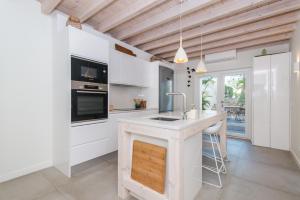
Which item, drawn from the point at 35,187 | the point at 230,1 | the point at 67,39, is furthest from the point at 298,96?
the point at 35,187

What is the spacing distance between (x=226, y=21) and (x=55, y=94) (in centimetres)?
333

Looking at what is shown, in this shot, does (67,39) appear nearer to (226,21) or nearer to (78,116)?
(78,116)

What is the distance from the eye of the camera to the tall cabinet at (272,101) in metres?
3.46

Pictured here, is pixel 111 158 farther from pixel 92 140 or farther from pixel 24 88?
pixel 24 88

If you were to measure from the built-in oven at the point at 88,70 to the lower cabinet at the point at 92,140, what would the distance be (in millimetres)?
734

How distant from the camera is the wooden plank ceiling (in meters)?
2.32

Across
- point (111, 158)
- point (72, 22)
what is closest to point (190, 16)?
point (72, 22)

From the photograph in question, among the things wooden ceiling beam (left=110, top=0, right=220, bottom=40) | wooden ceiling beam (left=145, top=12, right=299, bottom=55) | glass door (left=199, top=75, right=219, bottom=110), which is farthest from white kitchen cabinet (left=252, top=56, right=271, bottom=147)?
wooden ceiling beam (left=110, top=0, right=220, bottom=40)

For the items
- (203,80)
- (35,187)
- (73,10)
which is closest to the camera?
(35,187)

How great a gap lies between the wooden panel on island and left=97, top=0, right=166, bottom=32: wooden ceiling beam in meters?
2.04

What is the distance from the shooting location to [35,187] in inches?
77.2

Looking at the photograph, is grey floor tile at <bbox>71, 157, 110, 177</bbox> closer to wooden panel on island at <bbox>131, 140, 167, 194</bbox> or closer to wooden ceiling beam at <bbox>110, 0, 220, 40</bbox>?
wooden panel on island at <bbox>131, 140, 167, 194</bbox>

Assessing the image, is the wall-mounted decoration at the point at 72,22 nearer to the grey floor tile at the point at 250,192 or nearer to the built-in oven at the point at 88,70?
the built-in oven at the point at 88,70

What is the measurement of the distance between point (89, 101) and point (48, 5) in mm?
1621
